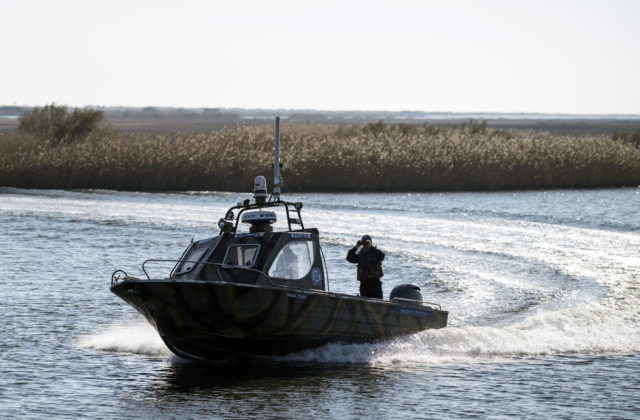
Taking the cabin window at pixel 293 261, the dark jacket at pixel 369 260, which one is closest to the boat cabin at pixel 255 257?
the cabin window at pixel 293 261

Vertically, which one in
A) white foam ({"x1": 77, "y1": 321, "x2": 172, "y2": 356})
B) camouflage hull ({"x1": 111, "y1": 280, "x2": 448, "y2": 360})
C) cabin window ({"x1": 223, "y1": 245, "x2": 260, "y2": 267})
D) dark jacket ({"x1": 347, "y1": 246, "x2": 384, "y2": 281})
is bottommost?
white foam ({"x1": 77, "y1": 321, "x2": 172, "y2": 356})

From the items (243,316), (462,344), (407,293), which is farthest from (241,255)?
(462,344)

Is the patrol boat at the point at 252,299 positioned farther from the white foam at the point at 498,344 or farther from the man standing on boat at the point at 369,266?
the man standing on boat at the point at 369,266

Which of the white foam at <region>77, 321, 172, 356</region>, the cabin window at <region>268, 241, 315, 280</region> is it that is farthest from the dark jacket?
the white foam at <region>77, 321, 172, 356</region>

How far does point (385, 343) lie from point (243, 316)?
3220mm

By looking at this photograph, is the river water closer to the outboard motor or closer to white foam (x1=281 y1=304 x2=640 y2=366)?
white foam (x1=281 y1=304 x2=640 y2=366)

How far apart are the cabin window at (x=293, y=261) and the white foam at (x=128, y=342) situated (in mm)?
2710

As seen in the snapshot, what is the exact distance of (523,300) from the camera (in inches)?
1077

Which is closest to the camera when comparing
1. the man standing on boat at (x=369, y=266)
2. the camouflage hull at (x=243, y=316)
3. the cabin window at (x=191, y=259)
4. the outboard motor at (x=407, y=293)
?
the camouflage hull at (x=243, y=316)

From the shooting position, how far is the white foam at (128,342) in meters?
20.6

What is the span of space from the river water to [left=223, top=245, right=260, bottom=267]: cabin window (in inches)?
71.4

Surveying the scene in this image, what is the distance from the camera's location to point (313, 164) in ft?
176

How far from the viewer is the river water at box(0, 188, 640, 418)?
1711 centimetres

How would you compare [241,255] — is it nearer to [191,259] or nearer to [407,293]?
[191,259]
